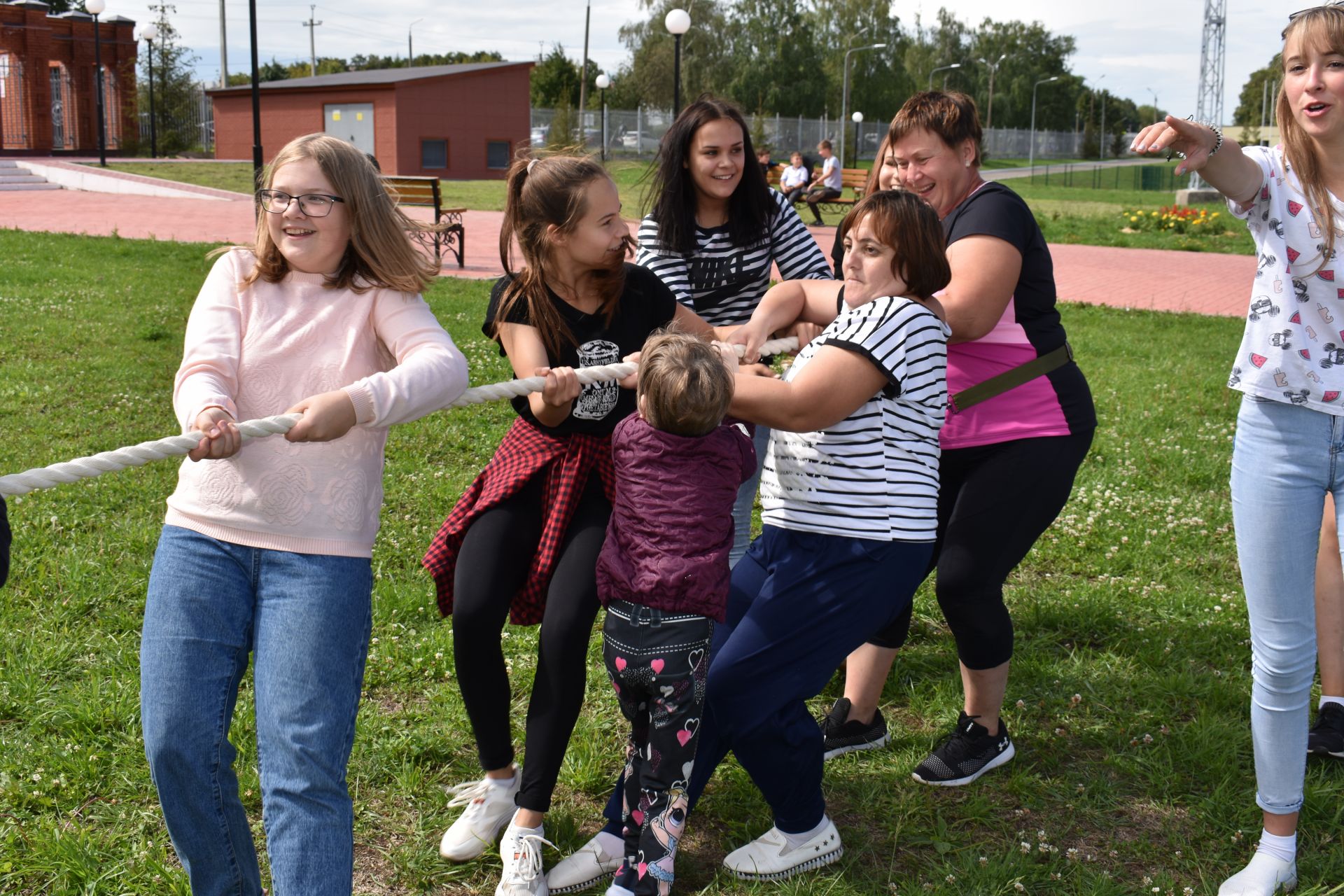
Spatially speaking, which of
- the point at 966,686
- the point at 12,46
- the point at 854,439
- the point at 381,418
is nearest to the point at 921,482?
the point at 854,439

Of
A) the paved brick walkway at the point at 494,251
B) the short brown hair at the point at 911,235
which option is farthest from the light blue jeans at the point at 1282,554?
the paved brick walkway at the point at 494,251

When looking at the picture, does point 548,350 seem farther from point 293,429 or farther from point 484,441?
point 484,441

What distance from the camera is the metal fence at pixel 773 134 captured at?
49781 mm

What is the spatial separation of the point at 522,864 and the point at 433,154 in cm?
4292

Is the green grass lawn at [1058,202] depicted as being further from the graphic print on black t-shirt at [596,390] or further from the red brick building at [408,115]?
the graphic print on black t-shirt at [596,390]

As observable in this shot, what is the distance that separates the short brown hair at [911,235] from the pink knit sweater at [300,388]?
3.44ft

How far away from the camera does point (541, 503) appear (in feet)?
10.2

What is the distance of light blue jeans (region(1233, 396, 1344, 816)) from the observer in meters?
2.91

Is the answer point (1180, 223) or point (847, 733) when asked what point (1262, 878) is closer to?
point (847, 733)

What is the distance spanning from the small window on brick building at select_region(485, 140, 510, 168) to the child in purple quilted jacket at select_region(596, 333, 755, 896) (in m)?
43.8

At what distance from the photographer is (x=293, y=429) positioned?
7.74ft

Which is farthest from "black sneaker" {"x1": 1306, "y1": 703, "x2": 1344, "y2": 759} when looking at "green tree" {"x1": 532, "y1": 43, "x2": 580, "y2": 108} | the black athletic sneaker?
"green tree" {"x1": 532, "y1": 43, "x2": 580, "y2": 108}

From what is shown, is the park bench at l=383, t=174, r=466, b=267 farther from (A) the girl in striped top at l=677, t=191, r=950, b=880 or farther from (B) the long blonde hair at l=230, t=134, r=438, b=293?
(A) the girl in striped top at l=677, t=191, r=950, b=880

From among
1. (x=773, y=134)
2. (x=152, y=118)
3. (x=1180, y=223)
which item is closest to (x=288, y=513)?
(x=1180, y=223)
